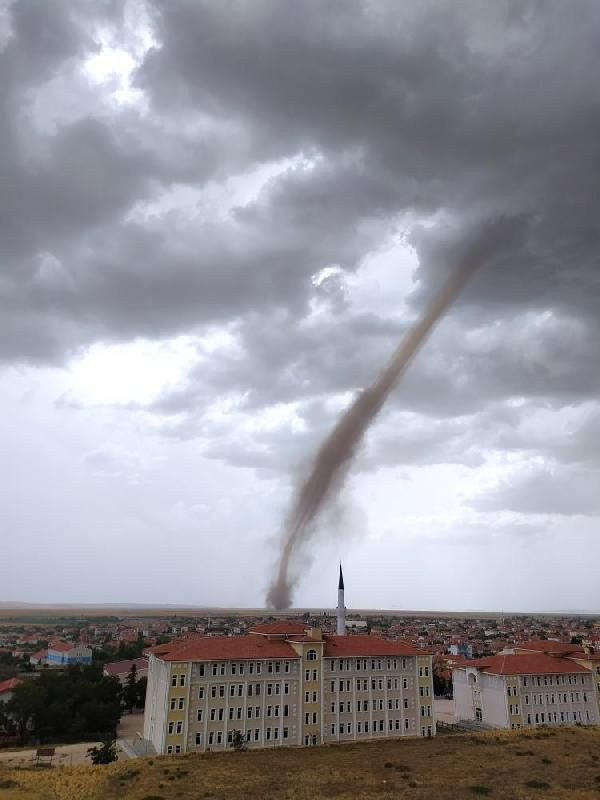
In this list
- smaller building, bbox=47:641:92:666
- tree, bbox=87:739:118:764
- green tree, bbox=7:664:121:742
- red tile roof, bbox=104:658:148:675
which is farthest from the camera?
smaller building, bbox=47:641:92:666

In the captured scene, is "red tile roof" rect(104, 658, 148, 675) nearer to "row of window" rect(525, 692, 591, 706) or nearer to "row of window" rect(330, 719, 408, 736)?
"row of window" rect(330, 719, 408, 736)

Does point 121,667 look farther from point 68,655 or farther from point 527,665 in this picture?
point 527,665

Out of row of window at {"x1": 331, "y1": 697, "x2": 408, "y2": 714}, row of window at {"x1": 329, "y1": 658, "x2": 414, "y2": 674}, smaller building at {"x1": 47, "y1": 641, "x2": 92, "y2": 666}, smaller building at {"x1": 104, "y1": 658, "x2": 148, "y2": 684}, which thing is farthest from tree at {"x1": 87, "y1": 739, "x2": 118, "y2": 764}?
smaller building at {"x1": 47, "y1": 641, "x2": 92, "y2": 666}

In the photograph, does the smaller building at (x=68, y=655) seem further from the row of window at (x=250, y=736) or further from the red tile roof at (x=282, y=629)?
the row of window at (x=250, y=736)

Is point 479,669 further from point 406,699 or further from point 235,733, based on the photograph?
point 235,733

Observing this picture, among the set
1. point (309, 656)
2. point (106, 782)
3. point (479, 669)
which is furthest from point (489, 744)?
point (106, 782)

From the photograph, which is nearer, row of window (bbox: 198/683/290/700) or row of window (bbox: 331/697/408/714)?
row of window (bbox: 198/683/290/700)

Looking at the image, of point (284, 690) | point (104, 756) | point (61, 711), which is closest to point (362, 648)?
point (284, 690)
